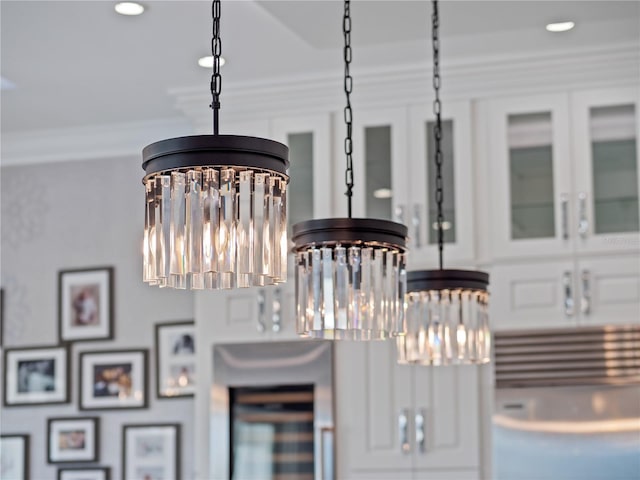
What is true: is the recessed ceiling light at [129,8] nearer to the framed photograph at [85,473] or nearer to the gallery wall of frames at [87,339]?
the gallery wall of frames at [87,339]

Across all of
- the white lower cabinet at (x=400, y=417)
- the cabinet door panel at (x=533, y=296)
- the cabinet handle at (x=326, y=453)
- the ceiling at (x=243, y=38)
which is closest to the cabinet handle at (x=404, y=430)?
the white lower cabinet at (x=400, y=417)

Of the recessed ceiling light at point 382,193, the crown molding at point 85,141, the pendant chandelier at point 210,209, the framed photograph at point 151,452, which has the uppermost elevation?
the crown molding at point 85,141

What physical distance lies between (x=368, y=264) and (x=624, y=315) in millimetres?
2078

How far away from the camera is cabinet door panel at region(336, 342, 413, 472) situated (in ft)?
13.0

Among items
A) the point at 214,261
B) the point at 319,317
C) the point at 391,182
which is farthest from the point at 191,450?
the point at 214,261

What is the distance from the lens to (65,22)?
3596 millimetres

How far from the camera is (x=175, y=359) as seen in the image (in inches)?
187

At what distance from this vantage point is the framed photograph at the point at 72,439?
15.7 ft

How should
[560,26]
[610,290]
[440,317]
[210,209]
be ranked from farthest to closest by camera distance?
[610,290]
[560,26]
[440,317]
[210,209]

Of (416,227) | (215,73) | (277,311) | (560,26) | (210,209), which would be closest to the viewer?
(210,209)

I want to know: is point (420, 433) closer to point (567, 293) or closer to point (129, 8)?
point (567, 293)

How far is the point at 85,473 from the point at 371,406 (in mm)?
1476

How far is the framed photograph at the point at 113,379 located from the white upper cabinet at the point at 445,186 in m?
1.42

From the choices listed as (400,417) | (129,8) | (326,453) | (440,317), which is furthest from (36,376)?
(440,317)
